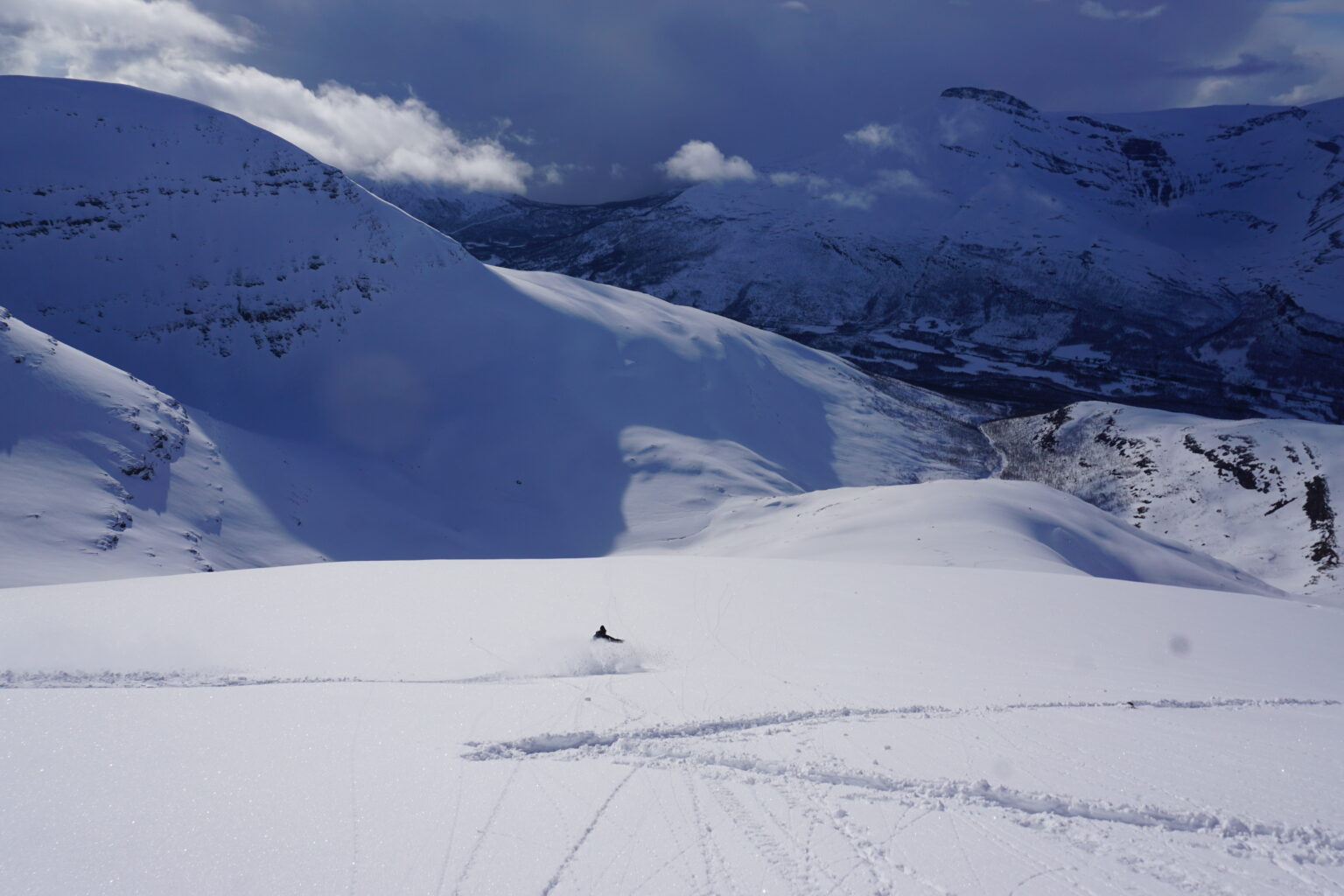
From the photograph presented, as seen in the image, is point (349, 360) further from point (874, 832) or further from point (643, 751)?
point (874, 832)

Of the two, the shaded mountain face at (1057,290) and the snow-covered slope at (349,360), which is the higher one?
the shaded mountain face at (1057,290)

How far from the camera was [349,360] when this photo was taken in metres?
38.7

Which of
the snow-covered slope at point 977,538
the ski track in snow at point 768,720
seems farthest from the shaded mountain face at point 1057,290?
the ski track in snow at point 768,720

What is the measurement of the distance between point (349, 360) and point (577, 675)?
35090 millimetres

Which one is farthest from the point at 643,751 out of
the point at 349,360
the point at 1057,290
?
the point at 1057,290

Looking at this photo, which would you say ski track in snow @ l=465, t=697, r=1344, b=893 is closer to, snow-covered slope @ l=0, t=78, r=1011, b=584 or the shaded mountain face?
snow-covered slope @ l=0, t=78, r=1011, b=584

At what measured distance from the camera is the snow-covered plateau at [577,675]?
470 cm

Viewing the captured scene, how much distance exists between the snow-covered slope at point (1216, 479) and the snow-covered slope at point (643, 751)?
102 feet

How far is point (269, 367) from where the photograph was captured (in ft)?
120

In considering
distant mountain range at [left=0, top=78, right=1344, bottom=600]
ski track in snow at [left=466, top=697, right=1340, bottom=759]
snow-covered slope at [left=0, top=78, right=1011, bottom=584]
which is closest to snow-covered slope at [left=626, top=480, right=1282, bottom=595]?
distant mountain range at [left=0, top=78, right=1344, bottom=600]

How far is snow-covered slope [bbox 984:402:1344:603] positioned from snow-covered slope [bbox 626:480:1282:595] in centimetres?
1198

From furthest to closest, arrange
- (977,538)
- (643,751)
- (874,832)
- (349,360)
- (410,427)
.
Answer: (349,360), (410,427), (977,538), (643,751), (874,832)

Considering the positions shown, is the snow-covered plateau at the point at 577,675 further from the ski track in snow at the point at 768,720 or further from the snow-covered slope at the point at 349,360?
the snow-covered slope at the point at 349,360

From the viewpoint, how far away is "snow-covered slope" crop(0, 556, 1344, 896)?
179 inches
